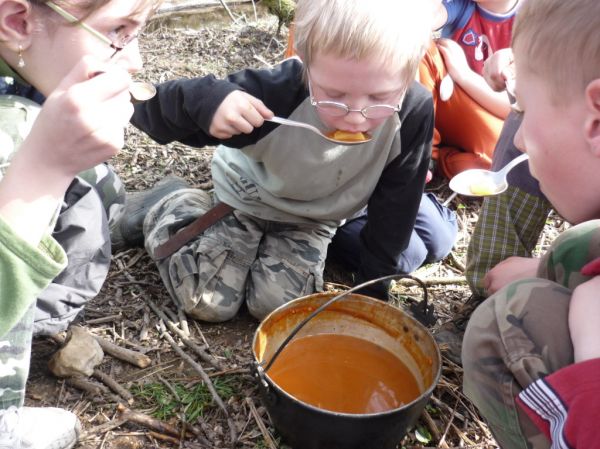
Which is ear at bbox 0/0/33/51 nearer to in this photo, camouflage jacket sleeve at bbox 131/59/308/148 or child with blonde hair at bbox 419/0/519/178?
camouflage jacket sleeve at bbox 131/59/308/148

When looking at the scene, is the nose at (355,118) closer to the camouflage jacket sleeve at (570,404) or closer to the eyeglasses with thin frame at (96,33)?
the eyeglasses with thin frame at (96,33)

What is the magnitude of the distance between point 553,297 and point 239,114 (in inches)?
31.5

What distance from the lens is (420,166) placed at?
1.79 m

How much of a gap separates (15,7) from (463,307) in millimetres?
1398

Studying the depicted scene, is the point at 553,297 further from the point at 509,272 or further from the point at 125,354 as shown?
the point at 125,354

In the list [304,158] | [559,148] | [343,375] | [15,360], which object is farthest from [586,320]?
[15,360]

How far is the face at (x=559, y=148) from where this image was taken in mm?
992

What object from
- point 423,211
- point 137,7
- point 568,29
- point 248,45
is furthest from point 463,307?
point 248,45

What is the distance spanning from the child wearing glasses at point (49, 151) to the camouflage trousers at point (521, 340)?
0.71 meters

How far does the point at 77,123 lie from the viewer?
96cm

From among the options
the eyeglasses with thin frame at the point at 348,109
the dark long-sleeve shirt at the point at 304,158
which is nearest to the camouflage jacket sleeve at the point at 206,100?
the dark long-sleeve shirt at the point at 304,158

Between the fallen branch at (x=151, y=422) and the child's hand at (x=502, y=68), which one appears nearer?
the fallen branch at (x=151, y=422)

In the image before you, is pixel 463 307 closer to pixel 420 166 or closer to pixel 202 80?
pixel 420 166

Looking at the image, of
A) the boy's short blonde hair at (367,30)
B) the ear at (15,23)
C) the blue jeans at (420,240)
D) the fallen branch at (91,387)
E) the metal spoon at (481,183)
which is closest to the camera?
the ear at (15,23)
